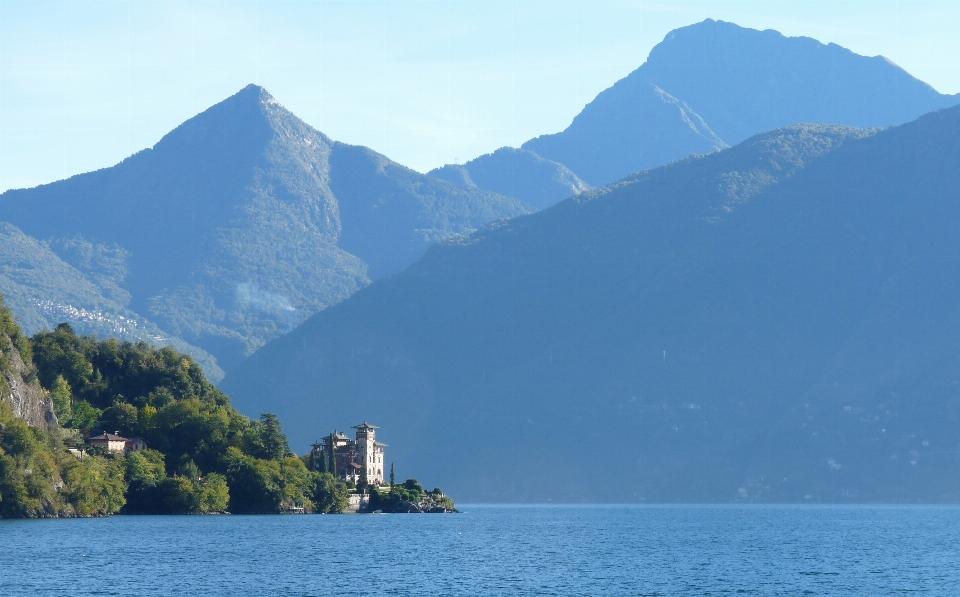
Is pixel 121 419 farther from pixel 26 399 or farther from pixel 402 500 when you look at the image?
pixel 402 500

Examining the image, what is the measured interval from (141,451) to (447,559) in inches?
2133

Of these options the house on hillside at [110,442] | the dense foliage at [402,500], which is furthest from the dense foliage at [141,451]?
the dense foliage at [402,500]

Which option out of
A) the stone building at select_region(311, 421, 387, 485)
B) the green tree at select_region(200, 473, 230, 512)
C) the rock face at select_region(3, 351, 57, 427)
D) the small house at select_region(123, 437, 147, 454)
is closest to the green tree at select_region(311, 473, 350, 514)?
the green tree at select_region(200, 473, 230, 512)

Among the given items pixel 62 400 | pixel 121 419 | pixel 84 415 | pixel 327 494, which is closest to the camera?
pixel 62 400

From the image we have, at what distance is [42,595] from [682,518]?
11637 cm

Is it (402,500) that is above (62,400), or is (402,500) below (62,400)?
below

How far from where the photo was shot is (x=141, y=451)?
Answer: 140625mm

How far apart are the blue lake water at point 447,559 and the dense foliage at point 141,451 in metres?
2.76

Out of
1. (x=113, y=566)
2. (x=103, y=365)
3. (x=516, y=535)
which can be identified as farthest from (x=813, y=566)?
(x=103, y=365)

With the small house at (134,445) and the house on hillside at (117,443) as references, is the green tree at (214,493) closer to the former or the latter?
the small house at (134,445)

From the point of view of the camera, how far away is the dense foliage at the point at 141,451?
119562mm

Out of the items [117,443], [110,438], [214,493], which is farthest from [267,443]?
[110,438]

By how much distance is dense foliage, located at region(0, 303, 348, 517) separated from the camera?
120 meters

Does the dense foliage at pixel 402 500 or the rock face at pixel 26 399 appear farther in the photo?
the dense foliage at pixel 402 500
